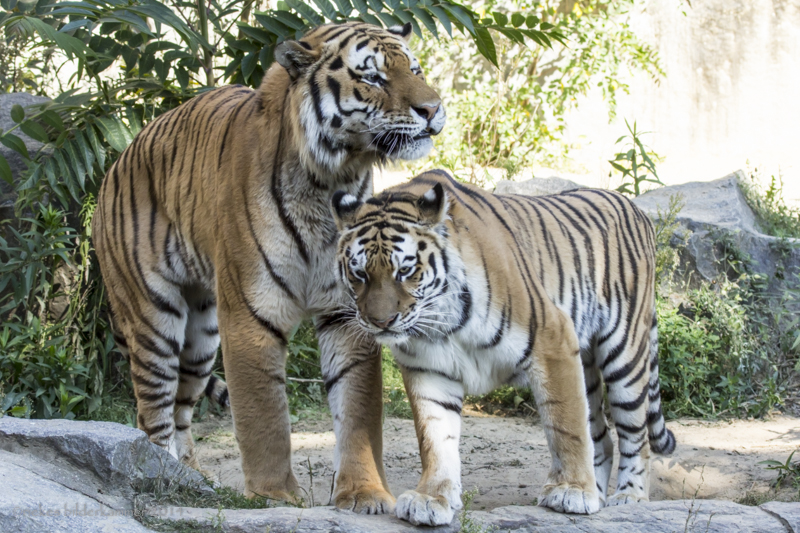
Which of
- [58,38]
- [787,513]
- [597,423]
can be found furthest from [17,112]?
[787,513]

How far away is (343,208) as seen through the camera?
2896mm

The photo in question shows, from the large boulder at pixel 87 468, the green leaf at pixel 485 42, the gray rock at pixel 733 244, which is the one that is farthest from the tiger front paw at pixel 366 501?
the gray rock at pixel 733 244

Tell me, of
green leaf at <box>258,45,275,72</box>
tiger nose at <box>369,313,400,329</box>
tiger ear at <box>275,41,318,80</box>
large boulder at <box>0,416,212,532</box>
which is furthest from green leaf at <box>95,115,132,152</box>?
tiger nose at <box>369,313,400,329</box>

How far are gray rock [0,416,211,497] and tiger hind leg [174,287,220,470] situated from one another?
135 cm

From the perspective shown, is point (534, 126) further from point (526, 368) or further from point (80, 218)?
point (526, 368)

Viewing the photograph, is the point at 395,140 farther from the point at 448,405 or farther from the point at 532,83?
the point at 532,83

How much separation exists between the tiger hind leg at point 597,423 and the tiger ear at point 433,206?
1325mm

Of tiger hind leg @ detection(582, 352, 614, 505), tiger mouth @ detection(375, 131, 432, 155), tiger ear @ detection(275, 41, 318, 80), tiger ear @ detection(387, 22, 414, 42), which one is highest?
tiger ear @ detection(387, 22, 414, 42)

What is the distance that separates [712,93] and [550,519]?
9534 mm

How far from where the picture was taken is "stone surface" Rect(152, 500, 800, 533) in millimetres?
2455

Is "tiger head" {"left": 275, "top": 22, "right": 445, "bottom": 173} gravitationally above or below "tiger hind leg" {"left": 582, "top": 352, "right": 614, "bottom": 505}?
above

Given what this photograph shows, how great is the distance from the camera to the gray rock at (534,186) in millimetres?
7051

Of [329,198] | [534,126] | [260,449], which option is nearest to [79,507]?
[260,449]

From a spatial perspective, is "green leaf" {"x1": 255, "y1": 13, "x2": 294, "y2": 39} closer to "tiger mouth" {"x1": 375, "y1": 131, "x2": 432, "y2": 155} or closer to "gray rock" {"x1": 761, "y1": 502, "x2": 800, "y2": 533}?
"tiger mouth" {"x1": 375, "y1": 131, "x2": 432, "y2": 155}
